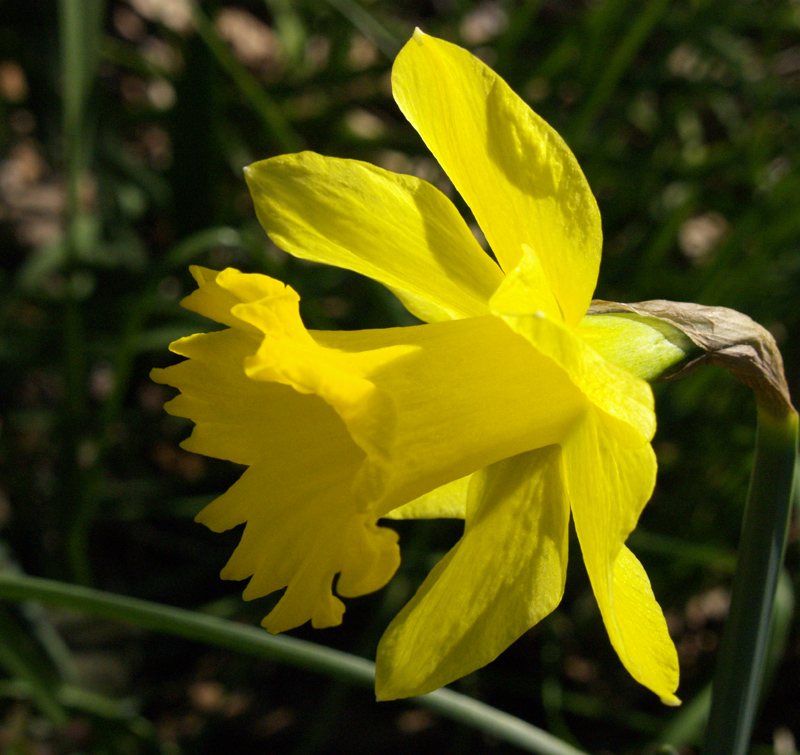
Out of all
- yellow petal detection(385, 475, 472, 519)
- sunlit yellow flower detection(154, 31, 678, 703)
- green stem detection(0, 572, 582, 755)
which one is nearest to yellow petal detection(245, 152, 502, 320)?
sunlit yellow flower detection(154, 31, 678, 703)

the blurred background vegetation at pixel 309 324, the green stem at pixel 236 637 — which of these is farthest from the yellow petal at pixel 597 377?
the blurred background vegetation at pixel 309 324

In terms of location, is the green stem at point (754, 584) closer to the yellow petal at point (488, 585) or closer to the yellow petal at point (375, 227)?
the yellow petal at point (488, 585)

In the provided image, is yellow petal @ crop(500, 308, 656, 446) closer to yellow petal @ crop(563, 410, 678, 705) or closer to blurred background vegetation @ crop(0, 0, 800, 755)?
yellow petal @ crop(563, 410, 678, 705)

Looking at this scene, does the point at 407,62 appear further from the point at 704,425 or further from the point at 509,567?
the point at 704,425

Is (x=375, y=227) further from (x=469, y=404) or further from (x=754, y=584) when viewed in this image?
(x=754, y=584)

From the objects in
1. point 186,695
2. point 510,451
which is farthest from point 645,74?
point 186,695

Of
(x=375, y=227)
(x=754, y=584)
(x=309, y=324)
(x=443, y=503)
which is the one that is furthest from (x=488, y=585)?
(x=309, y=324)
